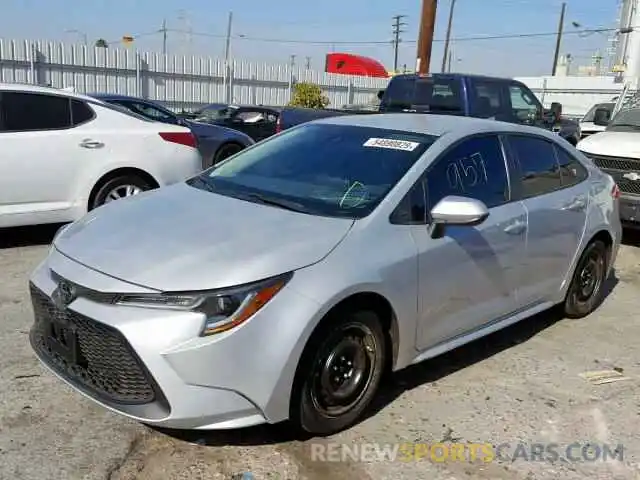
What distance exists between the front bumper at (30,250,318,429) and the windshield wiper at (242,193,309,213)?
74 centimetres

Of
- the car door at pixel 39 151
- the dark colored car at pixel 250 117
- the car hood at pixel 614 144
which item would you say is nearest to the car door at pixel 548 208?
the car hood at pixel 614 144

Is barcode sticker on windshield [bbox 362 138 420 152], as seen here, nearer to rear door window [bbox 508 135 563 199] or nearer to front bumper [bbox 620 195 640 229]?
rear door window [bbox 508 135 563 199]

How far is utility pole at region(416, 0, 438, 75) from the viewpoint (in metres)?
16.9

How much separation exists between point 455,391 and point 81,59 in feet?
67.3

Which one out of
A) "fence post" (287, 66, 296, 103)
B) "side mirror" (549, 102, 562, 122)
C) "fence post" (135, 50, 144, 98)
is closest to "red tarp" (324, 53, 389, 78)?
"fence post" (287, 66, 296, 103)

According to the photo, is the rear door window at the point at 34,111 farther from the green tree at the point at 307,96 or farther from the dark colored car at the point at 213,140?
the green tree at the point at 307,96

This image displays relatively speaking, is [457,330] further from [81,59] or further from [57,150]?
[81,59]

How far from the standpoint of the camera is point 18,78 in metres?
20.4

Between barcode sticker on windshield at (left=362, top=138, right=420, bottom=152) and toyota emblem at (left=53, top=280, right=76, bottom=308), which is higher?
barcode sticker on windshield at (left=362, top=138, right=420, bottom=152)

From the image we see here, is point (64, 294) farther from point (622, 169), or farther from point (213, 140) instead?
point (213, 140)

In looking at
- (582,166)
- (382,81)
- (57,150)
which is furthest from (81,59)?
(582,166)

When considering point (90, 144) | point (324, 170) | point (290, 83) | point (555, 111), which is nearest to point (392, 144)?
point (324, 170)

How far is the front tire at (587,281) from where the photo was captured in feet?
17.1

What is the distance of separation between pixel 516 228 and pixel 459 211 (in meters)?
0.89
